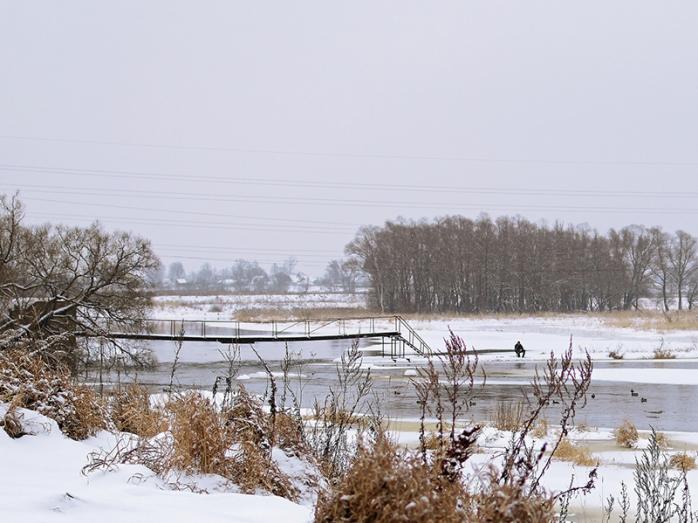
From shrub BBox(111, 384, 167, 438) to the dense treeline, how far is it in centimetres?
7377

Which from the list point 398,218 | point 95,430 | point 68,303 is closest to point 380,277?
point 398,218

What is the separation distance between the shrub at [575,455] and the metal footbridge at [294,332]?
19392 mm

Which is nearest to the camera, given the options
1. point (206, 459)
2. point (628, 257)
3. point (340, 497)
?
point (340, 497)

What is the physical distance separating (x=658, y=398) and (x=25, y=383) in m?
19.8

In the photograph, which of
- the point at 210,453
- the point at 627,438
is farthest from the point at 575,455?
the point at 210,453

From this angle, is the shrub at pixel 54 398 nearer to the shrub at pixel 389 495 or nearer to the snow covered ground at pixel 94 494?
the snow covered ground at pixel 94 494

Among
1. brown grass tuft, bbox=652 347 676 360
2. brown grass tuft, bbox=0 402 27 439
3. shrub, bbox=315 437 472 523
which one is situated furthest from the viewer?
brown grass tuft, bbox=652 347 676 360

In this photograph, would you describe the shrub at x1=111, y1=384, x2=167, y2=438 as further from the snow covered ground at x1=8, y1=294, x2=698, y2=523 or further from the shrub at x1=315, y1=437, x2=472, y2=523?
the shrub at x1=315, y1=437, x2=472, y2=523

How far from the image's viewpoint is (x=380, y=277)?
85938mm

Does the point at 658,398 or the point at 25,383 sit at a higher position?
the point at 25,383

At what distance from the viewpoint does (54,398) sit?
8414mm

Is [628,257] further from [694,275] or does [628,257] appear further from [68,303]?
[68,303]

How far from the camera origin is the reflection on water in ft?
62.6

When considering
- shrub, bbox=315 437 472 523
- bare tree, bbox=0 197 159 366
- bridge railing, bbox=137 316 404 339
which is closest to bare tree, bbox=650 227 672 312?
bridge railing, bbox=137 316 404 339
